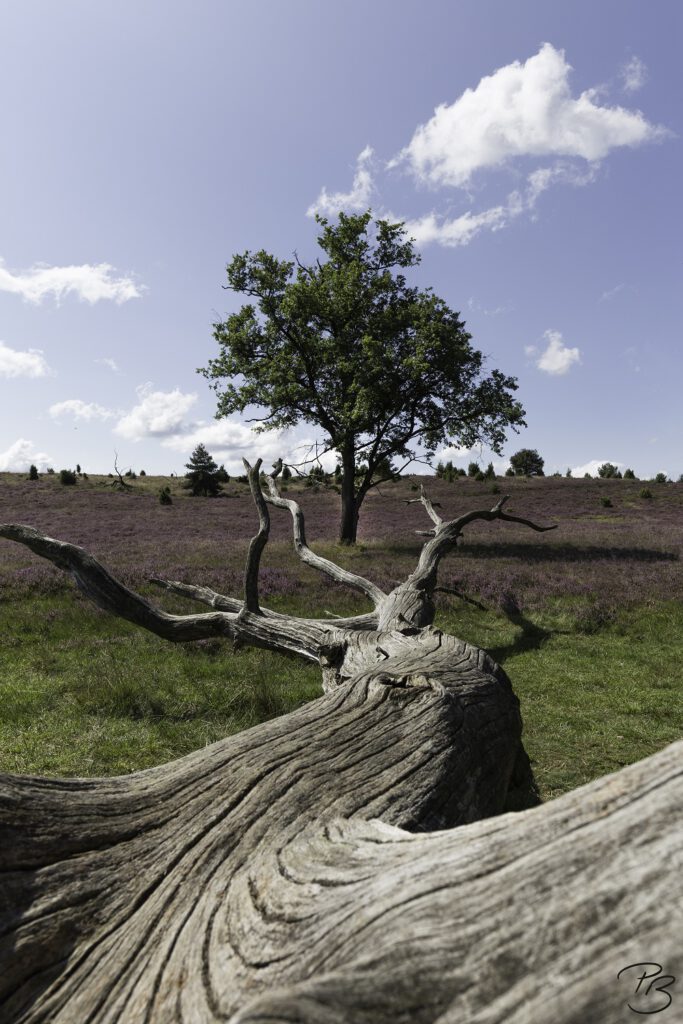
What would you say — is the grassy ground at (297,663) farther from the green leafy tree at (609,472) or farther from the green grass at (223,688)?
the green leafy tree at (609,472)

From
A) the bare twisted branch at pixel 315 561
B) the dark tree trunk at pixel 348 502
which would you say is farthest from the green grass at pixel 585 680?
the dark tree trunk at pixel 348 502

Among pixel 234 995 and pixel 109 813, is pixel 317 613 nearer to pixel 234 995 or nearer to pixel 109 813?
pixel 109 813

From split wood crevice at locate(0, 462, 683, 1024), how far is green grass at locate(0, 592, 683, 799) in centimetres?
356

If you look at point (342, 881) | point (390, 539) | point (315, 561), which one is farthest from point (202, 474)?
point (342, 881)

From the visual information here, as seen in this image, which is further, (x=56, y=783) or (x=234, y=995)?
(x=56, y=783)

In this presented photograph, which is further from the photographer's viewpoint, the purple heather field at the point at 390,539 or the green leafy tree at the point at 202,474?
the green leafy tree at the point at 202,474

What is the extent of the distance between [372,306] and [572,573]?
717 inches

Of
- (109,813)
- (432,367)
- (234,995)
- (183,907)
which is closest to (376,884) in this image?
(234,995)

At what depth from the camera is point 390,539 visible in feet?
104

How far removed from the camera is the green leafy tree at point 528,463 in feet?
245

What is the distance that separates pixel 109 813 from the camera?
3.20 metres
